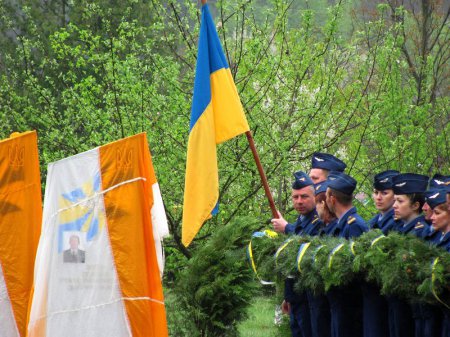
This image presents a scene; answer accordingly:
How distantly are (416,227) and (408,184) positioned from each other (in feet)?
1.29

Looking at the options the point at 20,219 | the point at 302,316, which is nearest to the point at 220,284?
the point at 302,316

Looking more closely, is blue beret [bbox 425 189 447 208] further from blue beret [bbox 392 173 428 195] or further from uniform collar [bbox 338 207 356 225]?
uniform collar [bbox 338 207 356 225]

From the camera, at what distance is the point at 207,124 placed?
9.42 metres

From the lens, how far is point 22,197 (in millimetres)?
10023

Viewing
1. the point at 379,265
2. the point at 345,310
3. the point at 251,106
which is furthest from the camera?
the point at 251,106

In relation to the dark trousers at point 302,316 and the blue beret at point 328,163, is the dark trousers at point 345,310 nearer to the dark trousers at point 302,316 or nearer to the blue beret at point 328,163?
the dark trousers at point 302,316

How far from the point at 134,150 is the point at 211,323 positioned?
83.3 inches

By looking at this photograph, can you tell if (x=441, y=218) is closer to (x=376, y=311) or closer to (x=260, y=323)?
(x=376, y=311)

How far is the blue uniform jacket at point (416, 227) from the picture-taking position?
7.80 m

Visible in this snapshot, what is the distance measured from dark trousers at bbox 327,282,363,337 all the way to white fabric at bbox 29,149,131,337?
1625 mm

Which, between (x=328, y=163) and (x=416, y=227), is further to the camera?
(x=328, y=163)

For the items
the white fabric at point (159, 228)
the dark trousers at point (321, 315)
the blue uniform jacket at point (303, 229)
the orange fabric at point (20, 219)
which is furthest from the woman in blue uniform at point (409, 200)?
the orange fabric at point (20, 219)

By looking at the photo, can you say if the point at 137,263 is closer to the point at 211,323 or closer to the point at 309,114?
the point at 211,323

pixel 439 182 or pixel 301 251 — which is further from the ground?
pixel 439 182
